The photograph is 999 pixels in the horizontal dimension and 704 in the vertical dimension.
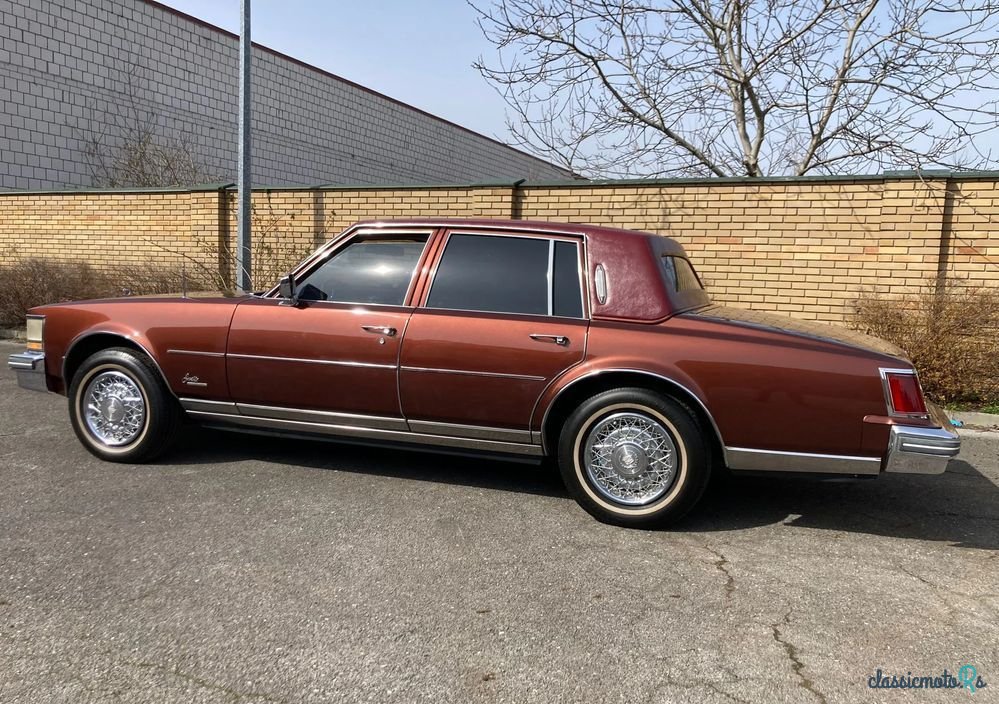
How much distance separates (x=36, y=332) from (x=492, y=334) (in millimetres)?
3258

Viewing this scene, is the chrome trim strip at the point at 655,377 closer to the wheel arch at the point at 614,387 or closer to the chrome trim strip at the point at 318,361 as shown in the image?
the wheel arch at the point at 614,387

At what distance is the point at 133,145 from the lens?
16.0m

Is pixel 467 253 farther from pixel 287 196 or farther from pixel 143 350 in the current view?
pixel 287 196

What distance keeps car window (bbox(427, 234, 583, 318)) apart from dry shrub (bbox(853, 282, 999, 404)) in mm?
4618

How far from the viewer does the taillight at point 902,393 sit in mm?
3428

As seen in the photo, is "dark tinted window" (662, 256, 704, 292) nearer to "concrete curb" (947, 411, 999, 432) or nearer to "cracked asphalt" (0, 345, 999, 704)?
"cracked asphalt" (0, 345, 999, 704)

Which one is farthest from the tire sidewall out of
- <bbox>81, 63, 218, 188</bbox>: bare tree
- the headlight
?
<bbox>81, 63, 218, 188</bbox>: bare tree

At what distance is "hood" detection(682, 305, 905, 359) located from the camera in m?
3.70

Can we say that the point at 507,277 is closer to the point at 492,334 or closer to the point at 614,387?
the point at 492,334

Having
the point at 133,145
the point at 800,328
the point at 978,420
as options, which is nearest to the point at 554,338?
the point at 800,328

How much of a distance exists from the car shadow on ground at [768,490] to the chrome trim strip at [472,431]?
207 mm

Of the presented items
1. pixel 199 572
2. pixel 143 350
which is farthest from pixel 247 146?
pixel 199 572

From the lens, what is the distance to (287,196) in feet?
35.9

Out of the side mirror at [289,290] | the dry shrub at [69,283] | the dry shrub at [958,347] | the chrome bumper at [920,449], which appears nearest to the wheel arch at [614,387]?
the chrome bumper at [920,449]
